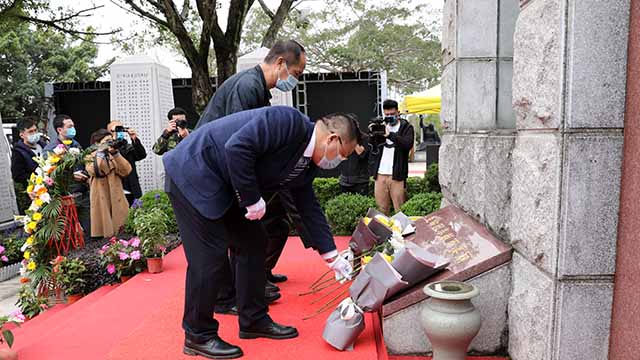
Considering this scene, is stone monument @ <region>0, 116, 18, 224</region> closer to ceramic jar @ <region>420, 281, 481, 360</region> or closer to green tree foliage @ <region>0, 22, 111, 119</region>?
ceramic jar @ <region>420, 281, 481, 360</region>

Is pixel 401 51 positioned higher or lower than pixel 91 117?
higher

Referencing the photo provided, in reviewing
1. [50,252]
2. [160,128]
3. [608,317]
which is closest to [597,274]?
[608,317]

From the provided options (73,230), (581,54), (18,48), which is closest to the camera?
(581,54)

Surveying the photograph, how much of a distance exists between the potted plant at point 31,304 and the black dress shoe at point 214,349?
2.56m

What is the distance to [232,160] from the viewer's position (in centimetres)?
256

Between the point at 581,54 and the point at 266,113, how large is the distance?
1476 millimetres

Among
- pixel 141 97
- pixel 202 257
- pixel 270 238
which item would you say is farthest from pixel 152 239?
pixel 141 97

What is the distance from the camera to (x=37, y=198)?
495 centimetres

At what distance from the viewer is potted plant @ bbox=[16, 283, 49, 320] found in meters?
4.64

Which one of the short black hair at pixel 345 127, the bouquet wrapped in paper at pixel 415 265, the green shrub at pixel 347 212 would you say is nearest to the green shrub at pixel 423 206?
the green shrub at pixel 347 212

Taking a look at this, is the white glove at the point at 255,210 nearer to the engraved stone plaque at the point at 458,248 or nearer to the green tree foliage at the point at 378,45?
the engraved stone plaque at the point at 458,248

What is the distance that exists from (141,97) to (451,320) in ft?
23.5

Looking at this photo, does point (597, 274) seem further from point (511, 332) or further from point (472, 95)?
point (472, 95)

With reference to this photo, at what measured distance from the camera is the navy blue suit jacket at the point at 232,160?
260 centimetres
